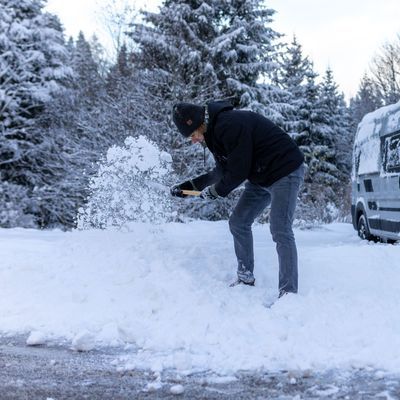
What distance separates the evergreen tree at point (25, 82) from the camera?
17.8 meters

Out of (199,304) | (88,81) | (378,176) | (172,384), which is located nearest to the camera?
(172,384)

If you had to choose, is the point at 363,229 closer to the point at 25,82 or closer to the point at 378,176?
the point at 378,176

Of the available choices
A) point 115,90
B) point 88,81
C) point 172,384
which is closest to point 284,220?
point 172,384

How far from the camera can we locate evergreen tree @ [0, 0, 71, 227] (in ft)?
58.3

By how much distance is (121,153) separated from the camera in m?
7.77

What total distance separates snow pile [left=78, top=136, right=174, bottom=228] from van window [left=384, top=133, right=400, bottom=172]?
10.6ft

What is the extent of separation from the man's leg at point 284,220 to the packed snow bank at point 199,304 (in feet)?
0.82

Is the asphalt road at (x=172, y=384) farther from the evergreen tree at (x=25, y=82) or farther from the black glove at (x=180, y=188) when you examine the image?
the evergreen tree at (x=25, y=82)

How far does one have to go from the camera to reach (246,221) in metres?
4.44

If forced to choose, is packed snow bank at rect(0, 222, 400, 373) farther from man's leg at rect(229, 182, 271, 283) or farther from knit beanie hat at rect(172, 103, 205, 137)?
knit beanie hat at rect(172, 103, 205, 137)

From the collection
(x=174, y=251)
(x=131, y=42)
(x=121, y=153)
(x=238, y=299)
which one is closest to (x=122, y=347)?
(x=238, y=299)

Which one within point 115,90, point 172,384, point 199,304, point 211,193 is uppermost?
point 115,90

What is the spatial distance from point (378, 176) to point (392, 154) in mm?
700

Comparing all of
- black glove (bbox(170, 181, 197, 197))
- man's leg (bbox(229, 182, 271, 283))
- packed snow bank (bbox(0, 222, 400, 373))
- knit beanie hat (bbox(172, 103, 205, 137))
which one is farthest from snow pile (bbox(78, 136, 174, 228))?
knit beanie hat (bbox(172, 103, 205, 137))
